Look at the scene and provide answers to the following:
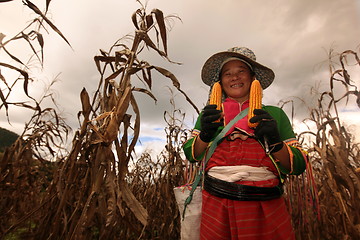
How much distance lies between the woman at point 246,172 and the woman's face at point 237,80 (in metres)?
0.02

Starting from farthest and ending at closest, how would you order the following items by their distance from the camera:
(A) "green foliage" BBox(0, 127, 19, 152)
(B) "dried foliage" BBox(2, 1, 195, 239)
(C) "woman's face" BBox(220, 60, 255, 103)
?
(A) "green foliage" BBox(0, 127, 19, 152) → (C) "woman's face" BBox(220, 60, 255, 103) → (B) "dried foliage" BBox(2, 1, 195, 239)

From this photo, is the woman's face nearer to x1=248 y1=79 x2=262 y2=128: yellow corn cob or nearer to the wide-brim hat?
the wide-brim hat

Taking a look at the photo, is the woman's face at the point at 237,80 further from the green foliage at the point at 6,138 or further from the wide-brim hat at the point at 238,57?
the green foliage at the point at 6,138

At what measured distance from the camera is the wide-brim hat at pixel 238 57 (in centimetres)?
153

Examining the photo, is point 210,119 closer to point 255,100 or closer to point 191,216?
point 255,100

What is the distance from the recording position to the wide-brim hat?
1.53 m

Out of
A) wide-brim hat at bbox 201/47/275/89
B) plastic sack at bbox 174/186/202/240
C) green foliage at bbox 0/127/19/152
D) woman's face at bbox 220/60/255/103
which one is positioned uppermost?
green foliage at bbox 0/127/19/152

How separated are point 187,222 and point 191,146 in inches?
18.2

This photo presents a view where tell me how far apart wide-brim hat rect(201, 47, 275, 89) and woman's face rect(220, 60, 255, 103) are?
0.17ft

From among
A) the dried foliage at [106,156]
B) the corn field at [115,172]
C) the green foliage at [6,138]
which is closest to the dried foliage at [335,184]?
the corn field at [115,172]

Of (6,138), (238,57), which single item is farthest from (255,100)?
(6,138)

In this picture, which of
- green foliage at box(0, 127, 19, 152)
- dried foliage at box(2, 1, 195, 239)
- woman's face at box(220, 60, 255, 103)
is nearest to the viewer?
dried foliage at box(2, 1, 195, 239)

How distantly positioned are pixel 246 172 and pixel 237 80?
612 millimetres

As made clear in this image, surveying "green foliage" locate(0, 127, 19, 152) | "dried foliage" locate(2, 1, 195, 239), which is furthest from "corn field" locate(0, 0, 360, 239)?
"green foliage" locate(0, 127, 19, 152)
